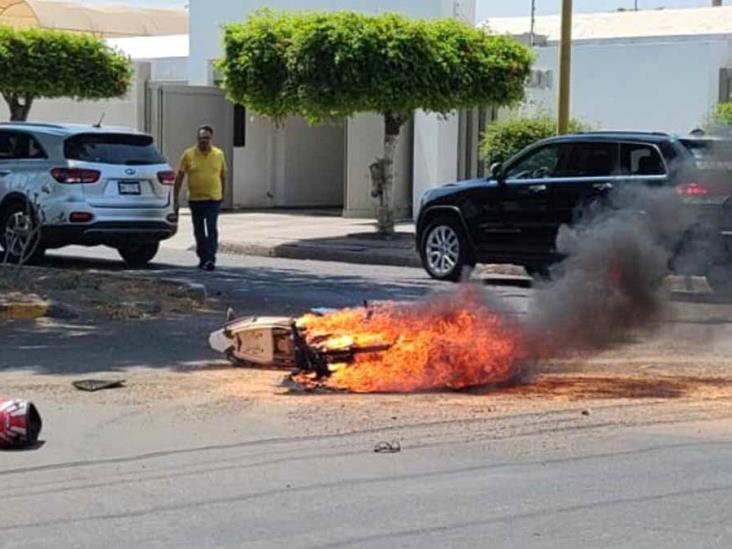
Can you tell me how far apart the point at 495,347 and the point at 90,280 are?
20.8 ft

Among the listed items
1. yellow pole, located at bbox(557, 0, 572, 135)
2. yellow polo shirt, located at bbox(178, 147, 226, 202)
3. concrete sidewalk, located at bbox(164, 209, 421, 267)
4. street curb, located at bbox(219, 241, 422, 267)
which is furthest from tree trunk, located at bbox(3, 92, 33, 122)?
yellow pole, located at bbox(557, 0, 572, 135)

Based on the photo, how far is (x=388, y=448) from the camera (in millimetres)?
7570

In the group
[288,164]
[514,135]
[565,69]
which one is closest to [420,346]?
[565,69]

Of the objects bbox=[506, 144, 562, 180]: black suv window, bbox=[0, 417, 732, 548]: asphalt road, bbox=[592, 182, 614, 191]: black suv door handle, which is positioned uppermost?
bbox=[506, 144, 562, 180]: black suv window

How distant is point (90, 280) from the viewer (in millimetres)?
14445

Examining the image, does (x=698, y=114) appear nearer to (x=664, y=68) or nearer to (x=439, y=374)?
(x=664, y=68)

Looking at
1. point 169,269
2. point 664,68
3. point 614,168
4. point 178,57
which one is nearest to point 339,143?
point 178,57

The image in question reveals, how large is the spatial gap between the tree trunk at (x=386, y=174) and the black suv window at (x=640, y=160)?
632 centimetres

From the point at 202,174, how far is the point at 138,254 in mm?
1823

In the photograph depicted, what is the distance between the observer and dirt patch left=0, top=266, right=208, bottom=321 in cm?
1285

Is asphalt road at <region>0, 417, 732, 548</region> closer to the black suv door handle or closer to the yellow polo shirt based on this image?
the black suv door handle

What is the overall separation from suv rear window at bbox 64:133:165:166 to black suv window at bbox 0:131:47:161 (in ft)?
1.49

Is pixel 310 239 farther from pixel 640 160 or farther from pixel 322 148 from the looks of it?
pixel 322 148

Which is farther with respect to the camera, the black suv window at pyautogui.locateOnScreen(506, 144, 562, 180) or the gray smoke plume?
the black suv window at pyautogui.locateOnScreen(506, 144, 562, 180)
